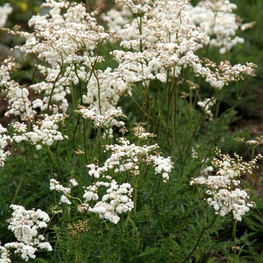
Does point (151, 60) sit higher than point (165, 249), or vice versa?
point (151, 60)

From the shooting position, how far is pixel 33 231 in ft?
9.11

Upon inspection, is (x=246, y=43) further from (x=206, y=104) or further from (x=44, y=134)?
A: (x=44, y=134)

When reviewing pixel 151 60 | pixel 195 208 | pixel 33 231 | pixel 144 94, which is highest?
pixel 151 60

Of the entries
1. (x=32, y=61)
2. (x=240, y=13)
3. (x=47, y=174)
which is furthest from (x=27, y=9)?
(x=47, y=174)

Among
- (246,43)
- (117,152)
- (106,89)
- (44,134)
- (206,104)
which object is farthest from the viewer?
(246,43)

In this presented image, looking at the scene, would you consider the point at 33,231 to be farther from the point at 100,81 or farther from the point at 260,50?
the point at 260,50

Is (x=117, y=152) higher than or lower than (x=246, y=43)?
higher

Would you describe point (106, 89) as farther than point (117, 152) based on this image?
Yes

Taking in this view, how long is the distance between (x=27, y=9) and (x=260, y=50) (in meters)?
4.01

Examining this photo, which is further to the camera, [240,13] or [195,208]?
[240,13]

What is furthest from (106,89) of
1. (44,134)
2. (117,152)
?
(117,152)

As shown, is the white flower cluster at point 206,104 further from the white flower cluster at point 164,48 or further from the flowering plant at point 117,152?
the white flower cluster at point 164,48

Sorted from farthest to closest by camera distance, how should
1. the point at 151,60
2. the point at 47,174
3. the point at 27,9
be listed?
the point at 27,9 → the point at 47,174 → the point at 151,60

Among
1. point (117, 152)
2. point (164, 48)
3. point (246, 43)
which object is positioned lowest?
point (246, 43)
